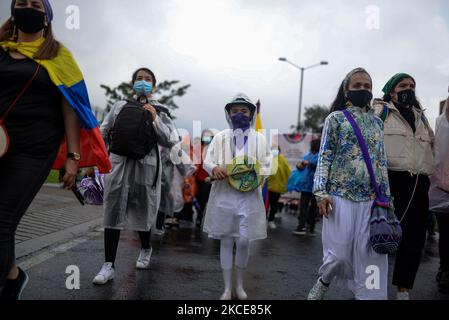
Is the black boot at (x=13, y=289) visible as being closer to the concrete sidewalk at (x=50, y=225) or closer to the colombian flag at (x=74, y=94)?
the colombian flag at (x=74, y=94)

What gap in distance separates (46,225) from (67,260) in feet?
7.00

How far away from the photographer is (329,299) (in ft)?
13.6

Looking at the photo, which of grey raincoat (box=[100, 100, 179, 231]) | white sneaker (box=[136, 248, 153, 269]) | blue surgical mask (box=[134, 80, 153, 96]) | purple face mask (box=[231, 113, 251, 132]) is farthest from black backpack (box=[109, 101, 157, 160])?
white sneaker (box=[136, 248, 153, 269])

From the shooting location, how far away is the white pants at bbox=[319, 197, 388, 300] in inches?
133

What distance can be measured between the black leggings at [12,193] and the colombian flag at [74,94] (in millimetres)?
414

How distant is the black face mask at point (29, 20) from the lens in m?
2.93

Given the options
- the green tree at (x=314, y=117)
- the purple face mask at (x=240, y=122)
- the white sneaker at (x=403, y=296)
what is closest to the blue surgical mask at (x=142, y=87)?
the purple face mask at (x=240, y=122)

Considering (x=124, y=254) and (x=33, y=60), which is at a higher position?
(x=33, y=60)

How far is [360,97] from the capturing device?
12.1ft

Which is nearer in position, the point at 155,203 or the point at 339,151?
the point at 339,151

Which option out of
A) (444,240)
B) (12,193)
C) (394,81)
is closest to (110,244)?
(12,193)

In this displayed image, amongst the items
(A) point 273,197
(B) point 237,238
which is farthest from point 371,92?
(A) point 273,197
